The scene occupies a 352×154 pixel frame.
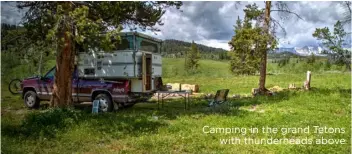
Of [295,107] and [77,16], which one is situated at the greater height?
[77,16]

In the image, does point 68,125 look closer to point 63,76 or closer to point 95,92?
point 63,76

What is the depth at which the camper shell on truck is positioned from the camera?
1546cm

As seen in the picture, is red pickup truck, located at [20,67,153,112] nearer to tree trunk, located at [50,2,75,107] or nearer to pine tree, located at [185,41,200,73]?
tree trunk, located at [50,2,75,107]

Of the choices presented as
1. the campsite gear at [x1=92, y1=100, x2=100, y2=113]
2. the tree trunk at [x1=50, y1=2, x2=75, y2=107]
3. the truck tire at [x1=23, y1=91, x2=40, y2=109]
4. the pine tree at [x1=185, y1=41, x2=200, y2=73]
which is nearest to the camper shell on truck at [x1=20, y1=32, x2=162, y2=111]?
the truck tire at [x1=23, y1=91, x2=40, y2=109]

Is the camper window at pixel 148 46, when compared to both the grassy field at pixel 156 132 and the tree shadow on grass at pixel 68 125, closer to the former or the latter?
the grassy field at pixel 156 132

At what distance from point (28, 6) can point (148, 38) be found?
5394mm

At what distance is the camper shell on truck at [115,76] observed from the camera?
1546cm

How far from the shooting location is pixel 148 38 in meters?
16.5

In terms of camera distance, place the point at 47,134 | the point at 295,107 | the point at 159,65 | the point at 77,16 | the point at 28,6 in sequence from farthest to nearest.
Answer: the point at 159,65 < the point at 295,107 < the point at 28,6 < the point at 77,16 < the point at 47,134

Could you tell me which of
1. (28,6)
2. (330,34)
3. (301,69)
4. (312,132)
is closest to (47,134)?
(28,6)

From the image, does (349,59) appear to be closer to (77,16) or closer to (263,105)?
(263,105)

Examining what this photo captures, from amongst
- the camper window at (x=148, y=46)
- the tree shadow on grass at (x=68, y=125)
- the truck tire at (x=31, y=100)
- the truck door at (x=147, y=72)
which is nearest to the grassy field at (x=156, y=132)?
the tree shadow on grass at (x=68, y=125)

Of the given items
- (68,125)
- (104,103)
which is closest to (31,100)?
(104,103)

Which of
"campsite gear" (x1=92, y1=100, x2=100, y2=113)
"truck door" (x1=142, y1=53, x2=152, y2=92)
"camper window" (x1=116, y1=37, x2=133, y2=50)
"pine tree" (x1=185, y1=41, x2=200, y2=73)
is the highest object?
"pine tree" (x1=185, y1=41, x2=200, y2=73)
